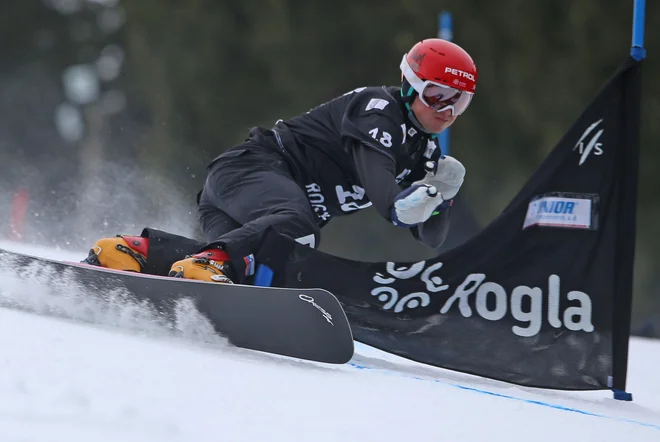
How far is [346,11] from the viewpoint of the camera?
34.7 ft

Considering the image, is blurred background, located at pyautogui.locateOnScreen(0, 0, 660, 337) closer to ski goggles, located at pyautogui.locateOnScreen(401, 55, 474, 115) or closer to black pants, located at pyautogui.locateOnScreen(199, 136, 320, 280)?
black pants, located at pyautogui.locateOnScreen(199, 136, 320, 280)

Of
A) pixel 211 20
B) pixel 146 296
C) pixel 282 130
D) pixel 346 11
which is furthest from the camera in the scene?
pixel 211 20

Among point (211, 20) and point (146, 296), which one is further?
point (211, 20)

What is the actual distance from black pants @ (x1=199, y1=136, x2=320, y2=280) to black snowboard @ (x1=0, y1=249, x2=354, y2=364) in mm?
213

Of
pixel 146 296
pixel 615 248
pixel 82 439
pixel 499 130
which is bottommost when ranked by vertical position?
pixel 82 439

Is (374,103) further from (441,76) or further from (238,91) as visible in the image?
(238,91)

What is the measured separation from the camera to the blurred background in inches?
320

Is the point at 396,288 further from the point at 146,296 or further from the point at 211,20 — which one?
the point at 211,20

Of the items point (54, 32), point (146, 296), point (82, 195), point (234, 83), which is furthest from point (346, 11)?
point (146, 296)

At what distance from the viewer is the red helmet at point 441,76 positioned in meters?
2.93

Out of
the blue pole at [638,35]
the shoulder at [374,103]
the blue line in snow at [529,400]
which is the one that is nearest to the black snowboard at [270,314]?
the blue line in snow at [529,400]

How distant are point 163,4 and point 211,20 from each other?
0.88 meters

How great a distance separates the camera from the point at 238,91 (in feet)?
35.7

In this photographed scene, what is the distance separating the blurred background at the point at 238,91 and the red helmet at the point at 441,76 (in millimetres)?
3880
